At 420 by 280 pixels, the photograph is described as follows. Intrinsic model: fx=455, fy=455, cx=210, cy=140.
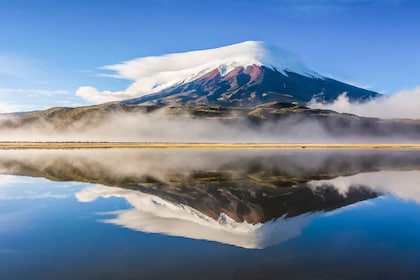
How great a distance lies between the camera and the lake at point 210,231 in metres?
11.4

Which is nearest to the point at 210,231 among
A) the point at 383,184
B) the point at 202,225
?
the point at 202,225

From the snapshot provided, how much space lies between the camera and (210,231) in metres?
15.7

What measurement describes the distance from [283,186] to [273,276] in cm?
1804

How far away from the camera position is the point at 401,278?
10.6 m

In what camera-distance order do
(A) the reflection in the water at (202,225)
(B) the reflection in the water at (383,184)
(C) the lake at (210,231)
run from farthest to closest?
1. (B) the reflection in the water at (383,184)
2. (A) the reflection in the water at (202,225)
3. (C) the lake at (210,231)

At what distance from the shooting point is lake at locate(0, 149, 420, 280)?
1135 cm

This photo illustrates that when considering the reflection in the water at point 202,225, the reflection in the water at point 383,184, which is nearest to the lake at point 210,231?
the reflection in the water at point 202,225

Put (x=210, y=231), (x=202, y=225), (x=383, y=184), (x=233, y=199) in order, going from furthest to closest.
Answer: (x=383, y=184) < (x=233, y=199) < (x=202, y=225) < (x=210, y=231)

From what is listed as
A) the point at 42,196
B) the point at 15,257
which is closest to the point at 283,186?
the point at 42,196

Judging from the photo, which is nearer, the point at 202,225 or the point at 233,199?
the point at 202,225

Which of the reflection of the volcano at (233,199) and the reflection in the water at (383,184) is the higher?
the reflection of the volcano at (233,199)

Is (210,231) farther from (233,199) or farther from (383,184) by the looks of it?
(383,184)

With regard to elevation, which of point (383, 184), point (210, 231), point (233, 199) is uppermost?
point (210, 231)

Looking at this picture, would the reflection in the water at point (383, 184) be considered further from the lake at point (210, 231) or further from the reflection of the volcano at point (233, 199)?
the lake at point (210, 231)
